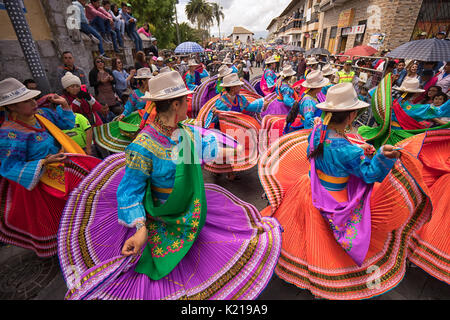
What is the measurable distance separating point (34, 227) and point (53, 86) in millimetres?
4364

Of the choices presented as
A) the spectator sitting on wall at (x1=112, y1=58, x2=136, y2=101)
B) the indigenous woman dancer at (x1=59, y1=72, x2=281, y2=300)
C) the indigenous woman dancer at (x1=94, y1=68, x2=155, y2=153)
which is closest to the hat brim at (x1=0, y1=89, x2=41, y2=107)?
the indigenous woman dancer at (x1=59, y1=72, x2=281, y2=300)

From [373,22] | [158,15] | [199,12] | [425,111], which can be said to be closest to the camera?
[425,111]

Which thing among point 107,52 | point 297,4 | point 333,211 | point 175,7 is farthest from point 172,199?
point 297,4

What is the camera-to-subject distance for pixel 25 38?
3.07 meters

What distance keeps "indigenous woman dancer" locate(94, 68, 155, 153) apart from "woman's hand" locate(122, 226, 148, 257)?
3082 mm

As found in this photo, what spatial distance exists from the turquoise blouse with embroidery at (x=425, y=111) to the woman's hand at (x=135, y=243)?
4251mm

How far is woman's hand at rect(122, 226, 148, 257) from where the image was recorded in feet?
4.57

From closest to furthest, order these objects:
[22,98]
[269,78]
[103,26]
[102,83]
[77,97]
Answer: [22,98], [77,97], [102,83], [269,78], [103,26]

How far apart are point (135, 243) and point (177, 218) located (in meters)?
0.34

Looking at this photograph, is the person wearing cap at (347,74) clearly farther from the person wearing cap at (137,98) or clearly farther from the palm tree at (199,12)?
the palm tree at (199,12)

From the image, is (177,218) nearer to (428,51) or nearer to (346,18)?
(428,51)

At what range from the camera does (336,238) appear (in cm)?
205

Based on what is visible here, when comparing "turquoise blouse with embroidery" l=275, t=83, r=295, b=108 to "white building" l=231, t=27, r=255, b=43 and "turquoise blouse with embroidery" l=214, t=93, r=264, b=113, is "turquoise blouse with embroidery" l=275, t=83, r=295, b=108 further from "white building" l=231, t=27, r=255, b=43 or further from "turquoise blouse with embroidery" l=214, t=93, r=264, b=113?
"white building" l=231, t=27, r=255, b=43

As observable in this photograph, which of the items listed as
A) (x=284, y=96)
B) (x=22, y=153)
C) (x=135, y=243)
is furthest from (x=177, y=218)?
(x=284, y=96)
